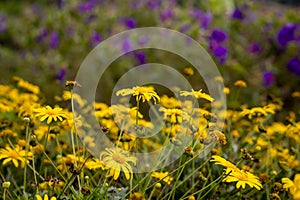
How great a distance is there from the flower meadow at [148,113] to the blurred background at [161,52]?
0.04 feet

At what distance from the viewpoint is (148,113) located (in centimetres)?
286

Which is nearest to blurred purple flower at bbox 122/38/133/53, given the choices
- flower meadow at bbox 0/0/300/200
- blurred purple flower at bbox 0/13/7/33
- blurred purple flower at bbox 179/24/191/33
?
flower meadow at bbox 0/0/300/200

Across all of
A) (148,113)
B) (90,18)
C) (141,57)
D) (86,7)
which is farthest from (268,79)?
(86,7)

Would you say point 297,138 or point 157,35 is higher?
point 157,35

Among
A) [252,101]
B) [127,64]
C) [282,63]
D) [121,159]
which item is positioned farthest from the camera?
[282,63]

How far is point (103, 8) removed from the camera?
5.31m

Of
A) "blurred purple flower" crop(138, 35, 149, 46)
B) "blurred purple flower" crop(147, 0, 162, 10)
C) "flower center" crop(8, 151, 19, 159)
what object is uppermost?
"blurred purple flower" crop(147, 0, 162, 10)

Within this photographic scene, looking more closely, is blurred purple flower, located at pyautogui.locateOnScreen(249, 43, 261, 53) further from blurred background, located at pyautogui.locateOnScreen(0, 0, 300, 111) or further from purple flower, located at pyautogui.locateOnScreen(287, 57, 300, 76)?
purple flower, located at pyautogui.locateOnScreen(287, 57, 300, 76)

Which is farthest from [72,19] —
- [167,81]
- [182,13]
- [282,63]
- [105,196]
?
[105,196]

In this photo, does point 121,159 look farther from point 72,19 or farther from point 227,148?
point 72,19

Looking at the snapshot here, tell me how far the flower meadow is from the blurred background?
0.5 inches

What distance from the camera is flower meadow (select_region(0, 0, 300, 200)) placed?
139cm

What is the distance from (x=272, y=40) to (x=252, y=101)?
103cm

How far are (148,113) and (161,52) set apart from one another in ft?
3.98
